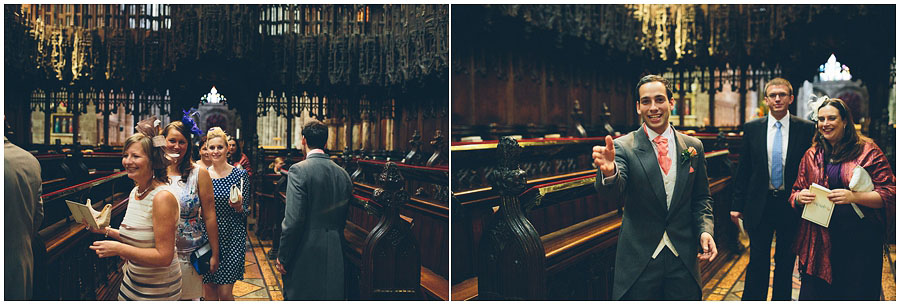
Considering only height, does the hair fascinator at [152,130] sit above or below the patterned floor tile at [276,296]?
above

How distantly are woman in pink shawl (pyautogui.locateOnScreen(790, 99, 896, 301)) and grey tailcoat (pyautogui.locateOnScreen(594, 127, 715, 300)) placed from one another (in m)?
0.77

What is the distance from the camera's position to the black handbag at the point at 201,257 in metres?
2.41

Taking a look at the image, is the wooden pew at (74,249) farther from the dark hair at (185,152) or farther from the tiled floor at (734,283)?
the tiled floor at (734,283)

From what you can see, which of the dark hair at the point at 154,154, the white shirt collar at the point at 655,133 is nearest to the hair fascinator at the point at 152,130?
the dark hair at the point at 154,154

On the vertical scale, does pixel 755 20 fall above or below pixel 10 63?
above

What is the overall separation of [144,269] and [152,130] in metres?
0.58

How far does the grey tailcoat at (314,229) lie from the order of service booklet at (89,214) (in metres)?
0.75

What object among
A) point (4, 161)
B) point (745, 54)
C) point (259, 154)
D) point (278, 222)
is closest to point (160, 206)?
point (4, 161)

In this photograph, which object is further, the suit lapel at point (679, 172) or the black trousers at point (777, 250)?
the black trousers at point (777, 250)

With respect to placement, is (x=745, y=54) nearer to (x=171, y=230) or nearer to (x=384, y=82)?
(x=384, y=82)

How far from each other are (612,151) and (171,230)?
5.58 feet

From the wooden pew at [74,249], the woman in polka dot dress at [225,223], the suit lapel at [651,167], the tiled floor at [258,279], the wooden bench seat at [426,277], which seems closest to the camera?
the suit lapel at [651,167]

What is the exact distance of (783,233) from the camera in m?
2.65

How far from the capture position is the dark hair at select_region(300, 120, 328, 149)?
7.82ft
